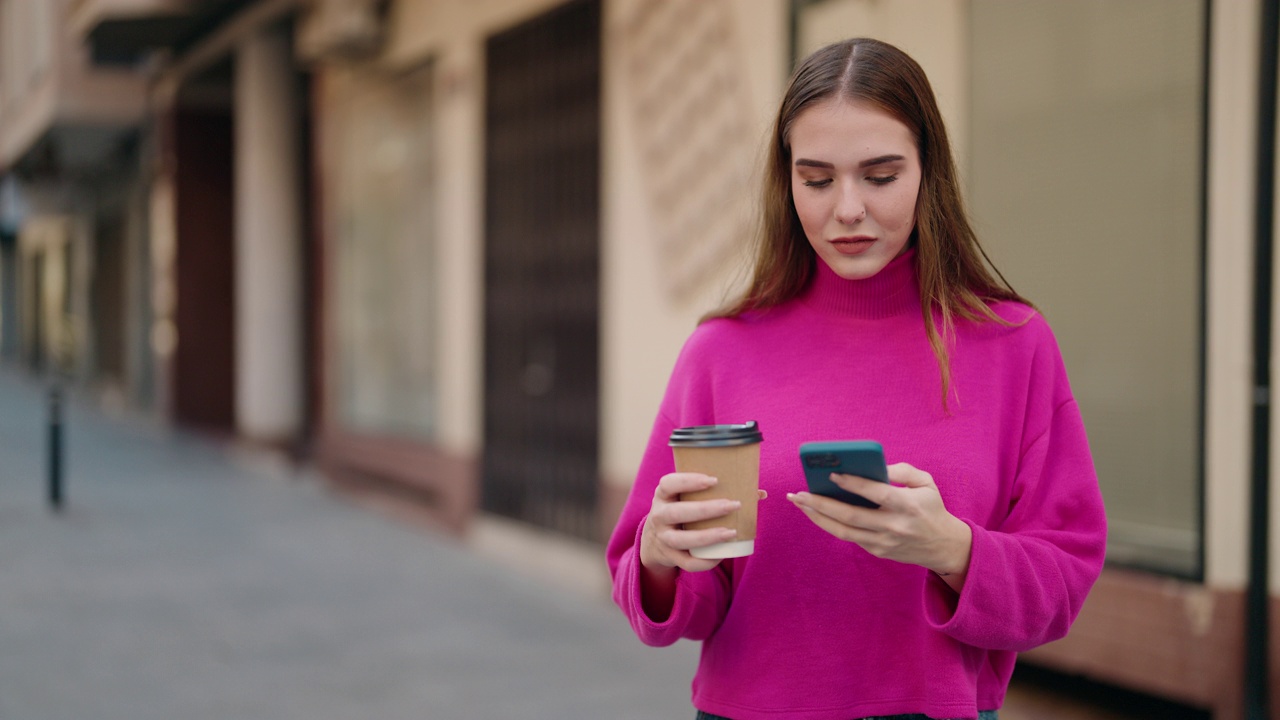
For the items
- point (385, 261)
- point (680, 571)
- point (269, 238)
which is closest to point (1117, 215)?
point (680, 571)

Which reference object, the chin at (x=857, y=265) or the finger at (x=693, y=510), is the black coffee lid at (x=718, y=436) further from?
the chin at (x=857, y=265)

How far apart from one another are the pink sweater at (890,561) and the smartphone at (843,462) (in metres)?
0.26

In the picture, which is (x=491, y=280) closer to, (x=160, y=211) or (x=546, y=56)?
(x=546, y=56)

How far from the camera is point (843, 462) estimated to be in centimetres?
145

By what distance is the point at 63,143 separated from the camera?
68.6 feet

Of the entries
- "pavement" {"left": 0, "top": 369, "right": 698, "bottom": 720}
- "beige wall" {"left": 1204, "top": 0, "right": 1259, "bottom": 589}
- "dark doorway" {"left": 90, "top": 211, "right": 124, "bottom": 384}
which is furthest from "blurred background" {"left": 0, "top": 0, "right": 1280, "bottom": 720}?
"dark doorway" {"left": 90, "top": 211, "right": 124, "bottom": 384}

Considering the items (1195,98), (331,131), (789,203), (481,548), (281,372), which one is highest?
(331,131)

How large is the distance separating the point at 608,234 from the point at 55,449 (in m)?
5.52

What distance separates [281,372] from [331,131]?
3.43 m

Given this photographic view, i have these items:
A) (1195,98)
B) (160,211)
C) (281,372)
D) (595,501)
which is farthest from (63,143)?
(1195,98)

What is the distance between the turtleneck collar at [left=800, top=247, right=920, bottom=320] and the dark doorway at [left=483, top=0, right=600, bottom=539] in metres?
6.10

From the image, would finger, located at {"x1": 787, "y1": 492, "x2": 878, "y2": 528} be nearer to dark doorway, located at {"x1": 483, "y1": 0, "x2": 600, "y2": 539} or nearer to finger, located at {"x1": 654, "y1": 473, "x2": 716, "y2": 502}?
finger, located at {"x1": 654, "y1": 473, "x2": 716, "y2": 502}

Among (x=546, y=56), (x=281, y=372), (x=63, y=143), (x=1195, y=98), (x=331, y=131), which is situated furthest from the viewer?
(x=63, y=143)

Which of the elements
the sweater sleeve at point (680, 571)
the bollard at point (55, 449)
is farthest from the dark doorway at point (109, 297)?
the sweater sleeve at point (680, 571)
